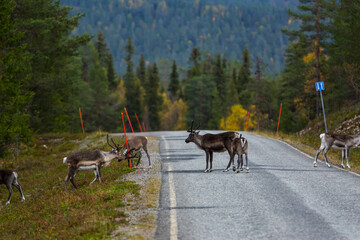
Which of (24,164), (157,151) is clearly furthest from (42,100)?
(157,151)

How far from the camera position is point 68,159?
12.6 m

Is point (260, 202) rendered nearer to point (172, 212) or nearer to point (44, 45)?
point (172, 212)

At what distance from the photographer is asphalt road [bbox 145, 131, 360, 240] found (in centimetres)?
749

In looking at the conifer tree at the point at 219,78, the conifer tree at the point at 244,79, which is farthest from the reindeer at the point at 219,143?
the conifer tree at the point at 219,78

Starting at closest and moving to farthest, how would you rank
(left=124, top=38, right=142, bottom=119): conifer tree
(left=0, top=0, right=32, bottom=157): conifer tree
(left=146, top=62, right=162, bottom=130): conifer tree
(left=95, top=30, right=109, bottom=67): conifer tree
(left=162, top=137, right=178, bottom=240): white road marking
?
(left=162, top=137, right=178, bottom=240): white road marking → (left=0, top=0, right=32, bottom=157): conifer tree → (left=124, top=38, right=142, bottom=119): conifer tree → (left=95, top=30, right=109, bottom=67): conifer tree → (left=146, top=62, right=162, bottom=130): conifer tree

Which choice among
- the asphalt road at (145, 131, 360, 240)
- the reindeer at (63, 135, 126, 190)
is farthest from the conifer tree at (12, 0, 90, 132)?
the asphalt road at (145, 131, 360, 240)

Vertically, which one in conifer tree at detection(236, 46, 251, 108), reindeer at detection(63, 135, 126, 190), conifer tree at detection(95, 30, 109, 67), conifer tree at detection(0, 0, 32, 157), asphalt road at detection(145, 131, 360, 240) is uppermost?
conifer tree at detection(95, 30, 109, 67)

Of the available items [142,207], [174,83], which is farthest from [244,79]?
[142,207]

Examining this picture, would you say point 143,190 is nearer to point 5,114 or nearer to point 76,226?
point 76,226

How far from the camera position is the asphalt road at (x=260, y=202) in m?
7.49

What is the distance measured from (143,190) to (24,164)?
49.9 feet

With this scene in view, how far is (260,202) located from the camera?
31.6ft

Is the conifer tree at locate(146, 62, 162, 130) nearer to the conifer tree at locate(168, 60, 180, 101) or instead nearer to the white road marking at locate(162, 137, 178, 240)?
the conifer tree at locate(168, 60, 180, 101)

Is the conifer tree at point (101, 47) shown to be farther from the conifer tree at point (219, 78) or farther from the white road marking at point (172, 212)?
the white road marking at point (172, 212)
